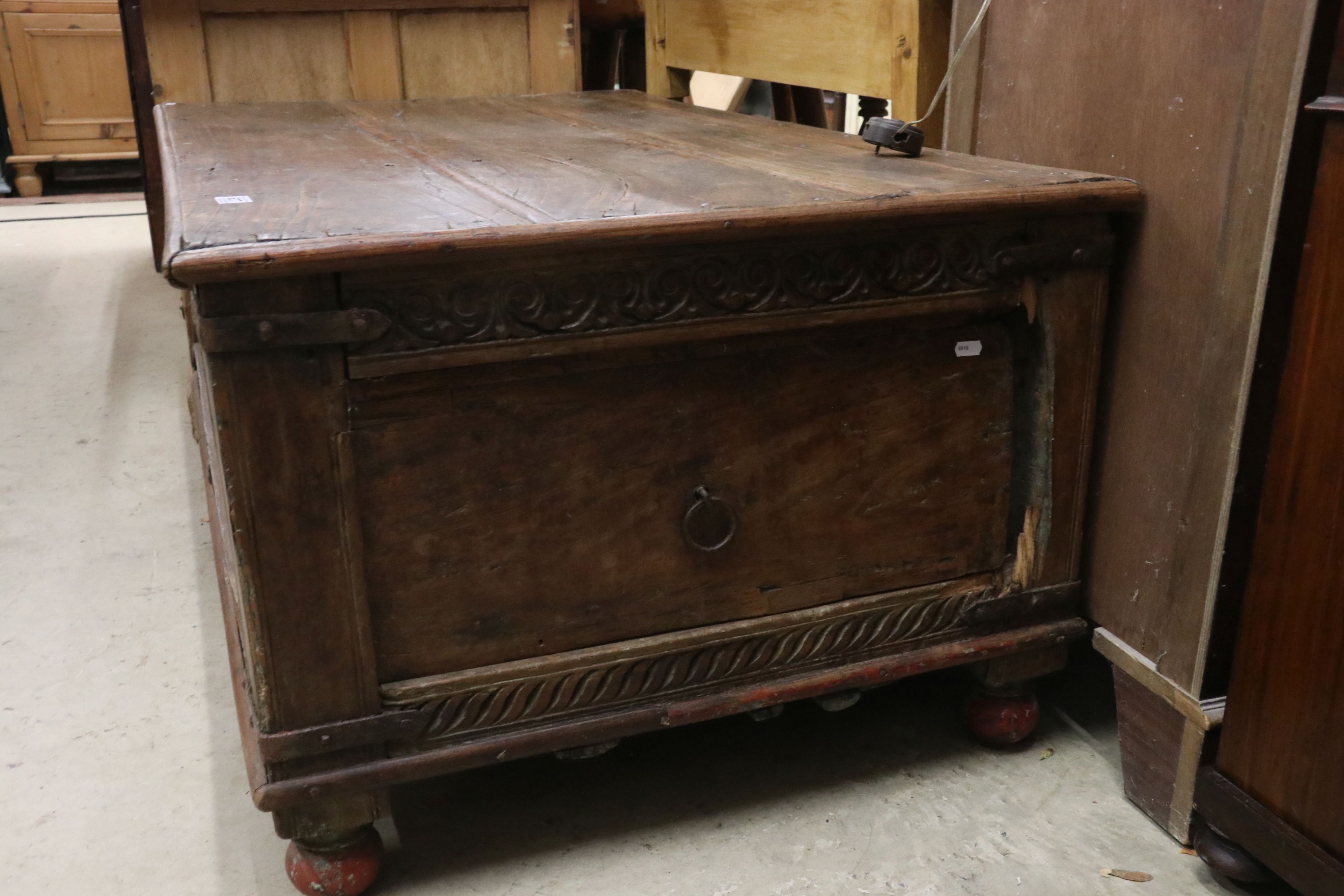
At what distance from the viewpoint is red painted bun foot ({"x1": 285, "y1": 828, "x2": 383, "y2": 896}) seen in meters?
1.17

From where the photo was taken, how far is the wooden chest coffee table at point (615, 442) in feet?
3.34

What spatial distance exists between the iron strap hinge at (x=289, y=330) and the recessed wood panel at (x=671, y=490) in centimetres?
6

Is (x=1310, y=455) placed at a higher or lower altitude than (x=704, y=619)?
higher

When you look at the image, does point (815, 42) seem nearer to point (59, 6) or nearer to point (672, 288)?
point (672, 288)

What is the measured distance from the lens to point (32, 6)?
4.85 metres

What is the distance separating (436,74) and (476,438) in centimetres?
171

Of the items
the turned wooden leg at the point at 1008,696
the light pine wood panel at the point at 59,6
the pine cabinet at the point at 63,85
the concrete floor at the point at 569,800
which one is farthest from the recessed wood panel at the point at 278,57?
the light pine wood panel at the point at 59,6

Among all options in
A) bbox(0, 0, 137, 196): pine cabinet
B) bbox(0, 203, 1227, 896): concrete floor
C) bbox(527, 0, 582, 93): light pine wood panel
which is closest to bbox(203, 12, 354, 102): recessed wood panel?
bbox(527, 0, 582, 93): light pine wood panel

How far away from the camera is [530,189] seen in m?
1.21

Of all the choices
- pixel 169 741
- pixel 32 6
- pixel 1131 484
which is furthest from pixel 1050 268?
pixel 32 6

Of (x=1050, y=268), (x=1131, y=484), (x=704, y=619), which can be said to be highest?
(x=1050, y=268)

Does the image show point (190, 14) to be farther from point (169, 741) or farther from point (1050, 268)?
point (1050, 268)

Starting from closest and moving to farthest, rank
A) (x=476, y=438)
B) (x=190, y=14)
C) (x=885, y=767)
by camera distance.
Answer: (x=476, y=438) < (x=885, y=767) < (x=190, y=14)

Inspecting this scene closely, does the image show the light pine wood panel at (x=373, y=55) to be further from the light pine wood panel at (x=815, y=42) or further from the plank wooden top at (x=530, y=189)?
the plank wooden top at (x=530, y=189)
